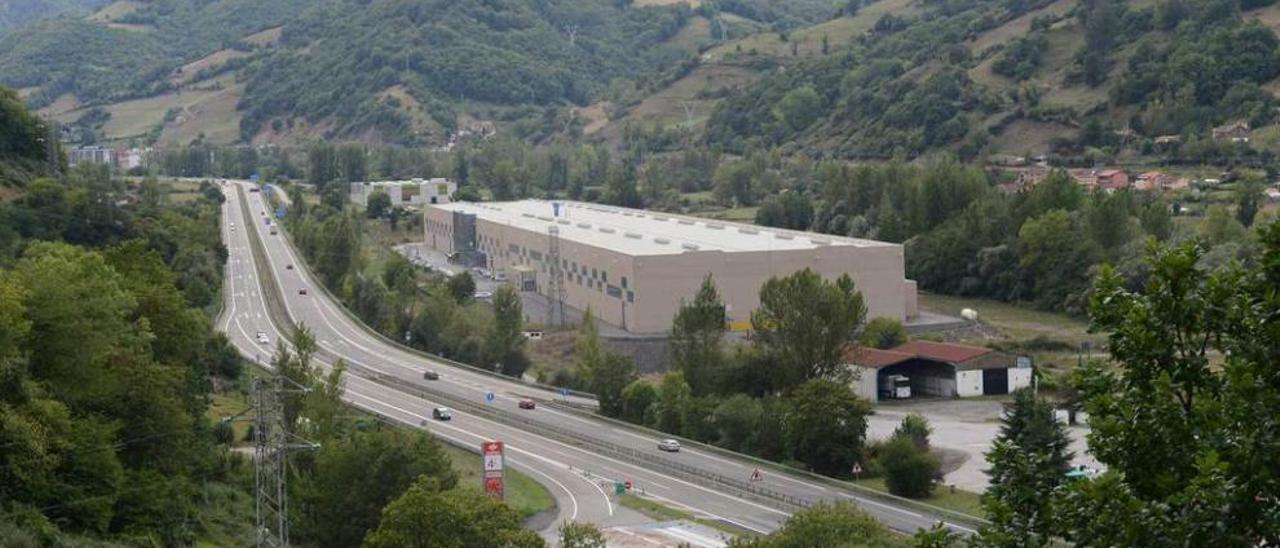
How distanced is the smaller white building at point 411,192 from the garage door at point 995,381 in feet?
173

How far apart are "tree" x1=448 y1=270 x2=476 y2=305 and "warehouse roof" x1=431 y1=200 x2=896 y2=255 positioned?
3.29 metres

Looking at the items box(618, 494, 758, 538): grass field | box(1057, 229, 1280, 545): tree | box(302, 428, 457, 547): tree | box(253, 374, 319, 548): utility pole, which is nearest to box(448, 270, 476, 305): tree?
box(618, 494, 758, 538): grass field

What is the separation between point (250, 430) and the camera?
31156 mm

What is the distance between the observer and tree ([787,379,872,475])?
30.8m

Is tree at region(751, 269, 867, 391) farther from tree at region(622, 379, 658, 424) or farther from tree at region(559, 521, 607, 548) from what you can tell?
tree at region(559, 521, 607, 548)

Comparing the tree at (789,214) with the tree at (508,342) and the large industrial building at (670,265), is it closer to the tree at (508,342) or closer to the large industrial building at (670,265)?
the large industrial building at (670,265)

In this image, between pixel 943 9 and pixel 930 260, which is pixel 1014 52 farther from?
pixel 930 260

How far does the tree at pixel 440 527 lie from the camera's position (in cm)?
1995

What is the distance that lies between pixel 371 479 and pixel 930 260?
37.5m

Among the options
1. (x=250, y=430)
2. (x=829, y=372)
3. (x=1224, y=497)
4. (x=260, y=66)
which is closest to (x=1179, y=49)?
(x=829, y=372)

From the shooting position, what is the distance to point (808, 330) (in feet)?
117

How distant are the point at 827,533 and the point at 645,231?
36865 mm

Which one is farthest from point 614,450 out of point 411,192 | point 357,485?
point 411,192

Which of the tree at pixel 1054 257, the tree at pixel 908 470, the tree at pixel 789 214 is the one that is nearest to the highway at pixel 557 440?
the tree at pixel 908 470
